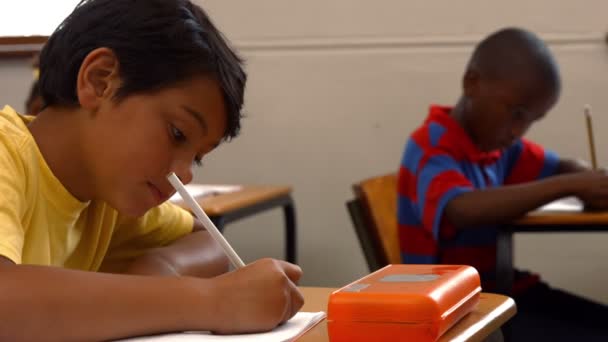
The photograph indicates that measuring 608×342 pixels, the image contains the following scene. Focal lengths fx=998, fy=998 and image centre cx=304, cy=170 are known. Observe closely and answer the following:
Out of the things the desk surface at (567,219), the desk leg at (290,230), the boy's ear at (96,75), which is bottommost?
the desk leg at (290,230)

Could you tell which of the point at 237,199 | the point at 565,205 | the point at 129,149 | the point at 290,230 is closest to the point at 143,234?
the point at 129,149

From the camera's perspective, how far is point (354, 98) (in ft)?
11.9

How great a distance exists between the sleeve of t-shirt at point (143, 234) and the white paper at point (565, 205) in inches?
49.6

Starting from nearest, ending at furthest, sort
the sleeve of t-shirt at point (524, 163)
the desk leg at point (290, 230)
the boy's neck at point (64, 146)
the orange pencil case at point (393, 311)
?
1. the orange pencil case at point (393, 311)
2. the boy's neck at point (64, 146)
3. the sleeve of t-shirt at point (524, 163)
4. the desk leg at point (290, 230)

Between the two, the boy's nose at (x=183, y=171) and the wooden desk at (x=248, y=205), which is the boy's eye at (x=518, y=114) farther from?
the boy's nose at (x=183, y=171)

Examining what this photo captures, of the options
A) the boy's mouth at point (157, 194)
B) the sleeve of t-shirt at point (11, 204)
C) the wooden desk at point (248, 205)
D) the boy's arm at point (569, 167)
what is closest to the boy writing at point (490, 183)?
the boy's arm at point (569, 167)

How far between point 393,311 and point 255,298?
15 cm

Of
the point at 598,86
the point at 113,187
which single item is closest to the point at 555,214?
the point at 598,86

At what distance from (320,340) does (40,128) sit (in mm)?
450

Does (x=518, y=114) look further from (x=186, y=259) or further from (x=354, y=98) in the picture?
(x=186, y=259)

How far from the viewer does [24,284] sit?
0.93 metres

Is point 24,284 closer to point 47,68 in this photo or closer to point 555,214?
point 47,68

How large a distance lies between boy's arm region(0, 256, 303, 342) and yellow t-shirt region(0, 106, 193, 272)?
0.18 feet

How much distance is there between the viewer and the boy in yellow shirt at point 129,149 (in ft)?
3.19
